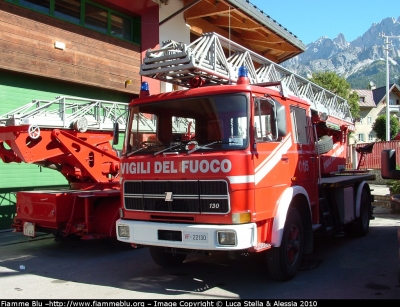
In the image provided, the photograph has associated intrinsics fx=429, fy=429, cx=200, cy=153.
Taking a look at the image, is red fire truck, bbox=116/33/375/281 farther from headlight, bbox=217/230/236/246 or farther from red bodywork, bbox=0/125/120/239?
red bodywork, bbox=0/125/120/239

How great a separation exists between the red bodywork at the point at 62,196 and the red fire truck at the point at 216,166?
1804 millimetres

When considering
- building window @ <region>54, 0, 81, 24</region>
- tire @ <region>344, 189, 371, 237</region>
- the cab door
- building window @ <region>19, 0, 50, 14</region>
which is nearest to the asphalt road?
tire @ <region>344, 189, 371, 237</region>

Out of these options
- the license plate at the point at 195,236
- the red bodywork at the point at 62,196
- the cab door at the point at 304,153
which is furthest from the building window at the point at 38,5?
the license plate at the point at 195,236

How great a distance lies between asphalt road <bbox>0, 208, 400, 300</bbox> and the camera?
5516 millimetres

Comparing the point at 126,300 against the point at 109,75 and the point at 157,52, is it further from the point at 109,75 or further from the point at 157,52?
the point at 109,75

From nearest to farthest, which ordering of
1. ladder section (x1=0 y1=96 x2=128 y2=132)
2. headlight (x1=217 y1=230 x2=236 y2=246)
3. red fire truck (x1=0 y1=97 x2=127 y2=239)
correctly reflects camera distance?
headlight (x1=217 y1=230 x2=236 y2=246)
red fire truck (x1=0 y1=97 x2=127 y2=239)
ladder section (x1=0 y1=96 x2=128 y2=132)

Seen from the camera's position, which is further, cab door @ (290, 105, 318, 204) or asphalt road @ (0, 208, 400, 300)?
cab door @ (290, 105, 318, 204)

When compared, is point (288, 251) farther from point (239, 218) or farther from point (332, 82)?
point (332, 82)

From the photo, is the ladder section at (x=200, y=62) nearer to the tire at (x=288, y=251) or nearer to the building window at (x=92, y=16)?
the tire at (x=288, y=251)

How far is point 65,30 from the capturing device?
1210 centimetres

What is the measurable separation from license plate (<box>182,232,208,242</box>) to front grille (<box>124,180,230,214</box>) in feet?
0.95

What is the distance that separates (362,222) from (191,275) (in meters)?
4.53

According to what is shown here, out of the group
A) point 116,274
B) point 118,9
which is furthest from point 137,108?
point 118,9

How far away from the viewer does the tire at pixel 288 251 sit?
5.72 meters
